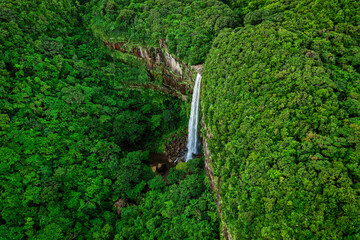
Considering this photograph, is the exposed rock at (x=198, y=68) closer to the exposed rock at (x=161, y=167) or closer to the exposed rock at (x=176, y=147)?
the exposed rock at (x=176, y=147)

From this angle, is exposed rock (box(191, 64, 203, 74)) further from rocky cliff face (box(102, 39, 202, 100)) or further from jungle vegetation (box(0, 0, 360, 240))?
jungle vegetation (box(0, 0, 360, 240))

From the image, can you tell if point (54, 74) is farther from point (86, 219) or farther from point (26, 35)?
point (86, 219)

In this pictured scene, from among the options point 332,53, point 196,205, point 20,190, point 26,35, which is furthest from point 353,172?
point 26,35

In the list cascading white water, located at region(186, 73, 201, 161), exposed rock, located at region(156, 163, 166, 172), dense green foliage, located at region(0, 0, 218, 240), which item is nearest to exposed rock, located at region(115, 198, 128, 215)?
dense green foliage, located at region(0, 0, 218, 240)

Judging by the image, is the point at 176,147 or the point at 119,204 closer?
the point at 119,204

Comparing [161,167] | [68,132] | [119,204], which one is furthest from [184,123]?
[68,132]

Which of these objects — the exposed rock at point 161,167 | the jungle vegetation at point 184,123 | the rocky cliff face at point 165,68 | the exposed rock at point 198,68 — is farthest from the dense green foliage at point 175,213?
the rocky cliff face at point 165,68

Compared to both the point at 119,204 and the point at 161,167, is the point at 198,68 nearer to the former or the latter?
the point at 161,167
